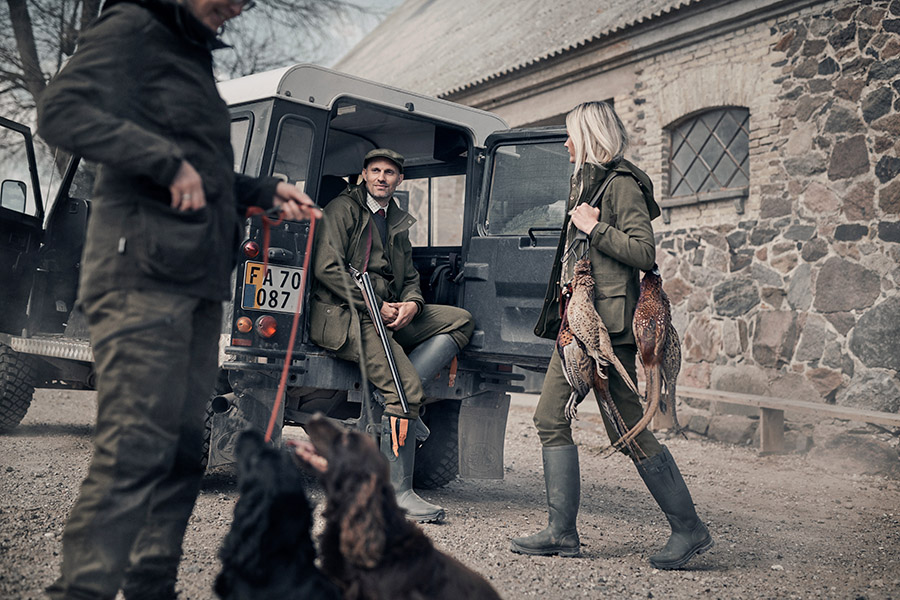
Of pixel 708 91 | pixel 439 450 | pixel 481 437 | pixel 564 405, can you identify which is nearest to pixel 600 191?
pixel 564 405

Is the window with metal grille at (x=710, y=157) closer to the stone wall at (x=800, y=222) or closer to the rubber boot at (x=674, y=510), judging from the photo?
the stone wall at (x=800, y=222)

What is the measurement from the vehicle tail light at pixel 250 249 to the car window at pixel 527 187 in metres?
1.75

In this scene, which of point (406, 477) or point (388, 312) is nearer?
point (406, 477)

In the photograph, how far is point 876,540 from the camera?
4898mm

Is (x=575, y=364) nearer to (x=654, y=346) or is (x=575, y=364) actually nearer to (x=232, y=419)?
(x=654, y=346)

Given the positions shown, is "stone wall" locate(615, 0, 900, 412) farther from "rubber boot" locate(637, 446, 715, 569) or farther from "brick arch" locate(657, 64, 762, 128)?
"rubber boot" locate(637, 446, 715, 569)

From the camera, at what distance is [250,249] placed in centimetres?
468

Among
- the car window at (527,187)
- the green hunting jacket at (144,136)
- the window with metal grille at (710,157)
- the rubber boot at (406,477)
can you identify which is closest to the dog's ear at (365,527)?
the green hunting jacket at (144,136)

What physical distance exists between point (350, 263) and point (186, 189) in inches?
110

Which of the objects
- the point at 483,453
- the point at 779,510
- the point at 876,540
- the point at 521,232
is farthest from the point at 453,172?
the point at 876,540

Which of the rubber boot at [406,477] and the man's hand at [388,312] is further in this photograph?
→ the man's hand at [388,312]

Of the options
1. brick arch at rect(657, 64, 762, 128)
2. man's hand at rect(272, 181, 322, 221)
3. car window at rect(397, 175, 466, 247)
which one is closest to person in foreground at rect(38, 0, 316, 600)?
man's hand at rect(272, 181, 322, 221)

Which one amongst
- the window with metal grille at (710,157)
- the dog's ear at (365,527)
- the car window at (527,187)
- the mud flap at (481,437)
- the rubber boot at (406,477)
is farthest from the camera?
the window with metal grille at (710,157)

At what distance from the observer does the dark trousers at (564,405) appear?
3986 mm
